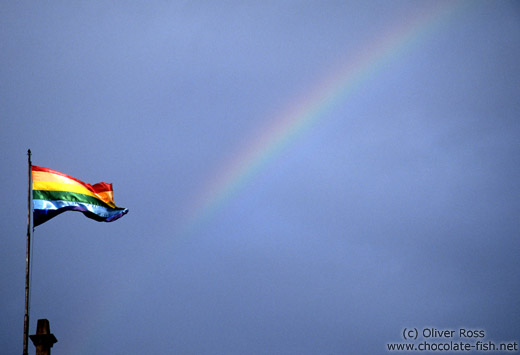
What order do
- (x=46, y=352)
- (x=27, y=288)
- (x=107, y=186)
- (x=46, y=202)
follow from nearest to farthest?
1. (x=46, y=352)
2. (x=27, y=288)
3. (x=46, y=202)
4. (x=107, y=186)

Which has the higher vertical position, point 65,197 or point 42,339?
point 65,197

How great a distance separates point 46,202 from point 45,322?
758cm

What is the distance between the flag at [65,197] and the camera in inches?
944

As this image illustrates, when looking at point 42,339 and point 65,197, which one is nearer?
point 42,339

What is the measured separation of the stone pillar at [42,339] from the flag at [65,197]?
618cm

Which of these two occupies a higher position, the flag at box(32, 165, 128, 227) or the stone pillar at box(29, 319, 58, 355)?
the flag at box(32, 165, 128, 227)

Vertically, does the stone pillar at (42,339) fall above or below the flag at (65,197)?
below

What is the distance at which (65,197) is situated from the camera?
25.1 metres

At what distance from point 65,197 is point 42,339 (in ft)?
28.7

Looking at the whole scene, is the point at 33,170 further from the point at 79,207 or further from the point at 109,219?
the point at 109,219

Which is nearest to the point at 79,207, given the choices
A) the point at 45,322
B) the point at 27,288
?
the point at 27,288

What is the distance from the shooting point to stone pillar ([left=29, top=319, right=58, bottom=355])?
17.4 meters

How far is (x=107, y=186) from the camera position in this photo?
28.0 m

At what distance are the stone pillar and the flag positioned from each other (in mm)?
6178
